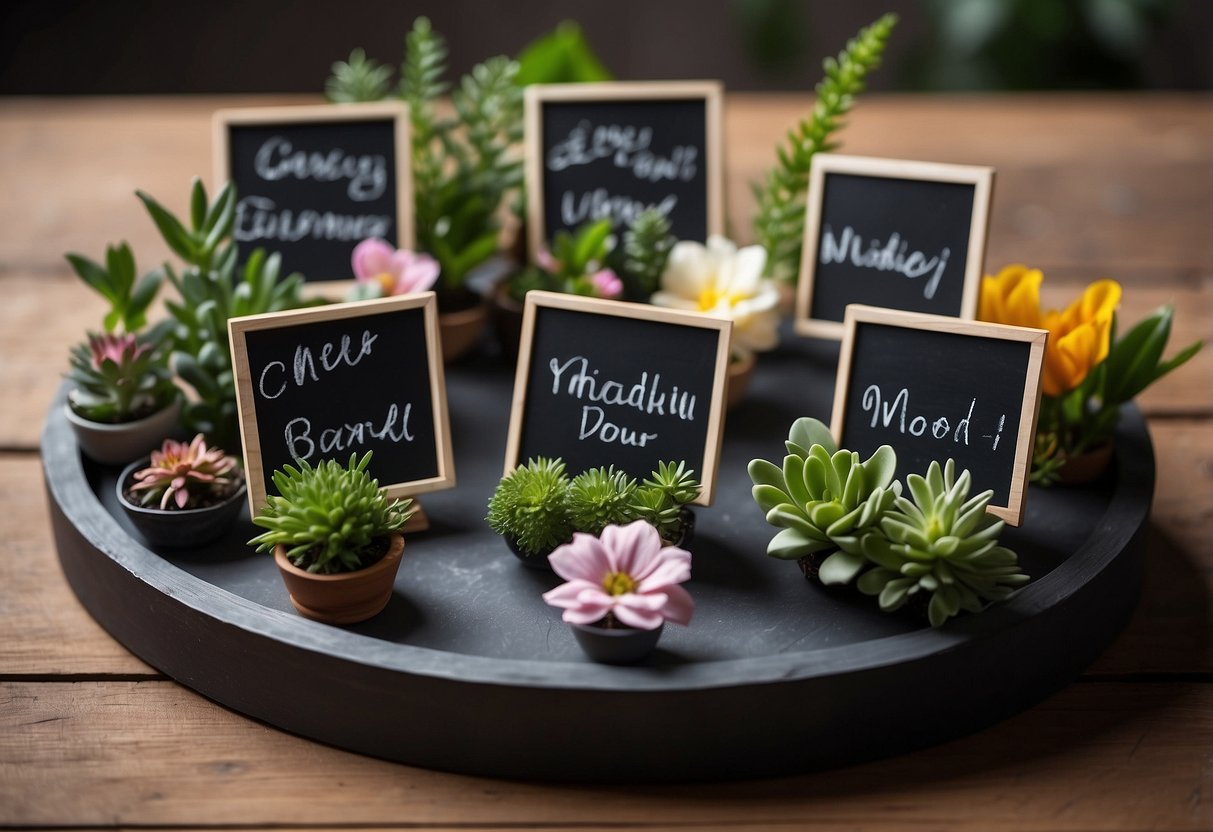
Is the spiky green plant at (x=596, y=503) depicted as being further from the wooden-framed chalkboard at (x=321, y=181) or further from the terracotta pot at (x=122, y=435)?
the wooden-framed chalkboard at (x=321, y=181)

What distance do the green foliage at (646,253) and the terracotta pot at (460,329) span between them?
21 centimetres

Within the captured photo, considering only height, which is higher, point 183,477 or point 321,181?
point 321,181

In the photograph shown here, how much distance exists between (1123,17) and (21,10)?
302 cm

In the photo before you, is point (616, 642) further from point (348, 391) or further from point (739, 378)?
point (739, 378)

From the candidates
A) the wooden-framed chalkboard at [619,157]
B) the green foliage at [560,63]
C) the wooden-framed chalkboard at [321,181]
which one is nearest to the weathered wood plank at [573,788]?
the wooden-framed chalkboard at [321,181]

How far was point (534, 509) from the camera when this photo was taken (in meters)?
1.18

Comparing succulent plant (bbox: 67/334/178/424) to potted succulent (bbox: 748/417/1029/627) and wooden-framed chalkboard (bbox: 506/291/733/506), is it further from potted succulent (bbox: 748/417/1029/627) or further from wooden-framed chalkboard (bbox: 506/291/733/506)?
potted succulent (bbox: 748/417/1029/627)

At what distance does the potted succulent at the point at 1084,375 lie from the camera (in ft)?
4.52

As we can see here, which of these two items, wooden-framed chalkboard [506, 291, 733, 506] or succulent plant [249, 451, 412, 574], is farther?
wooden-framed chalkboard [506, 291, 733, 506]

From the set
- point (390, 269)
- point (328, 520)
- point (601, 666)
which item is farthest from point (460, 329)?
point (601, 666)

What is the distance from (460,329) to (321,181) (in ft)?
0.91

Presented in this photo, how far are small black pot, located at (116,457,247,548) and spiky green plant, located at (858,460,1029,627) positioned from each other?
0.64 m

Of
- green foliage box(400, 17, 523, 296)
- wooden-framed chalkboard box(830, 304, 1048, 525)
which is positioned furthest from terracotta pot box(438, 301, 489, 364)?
wooden-framed chalkboard box(830, 304, 1048, 525)

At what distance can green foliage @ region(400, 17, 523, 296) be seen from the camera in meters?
1.77
